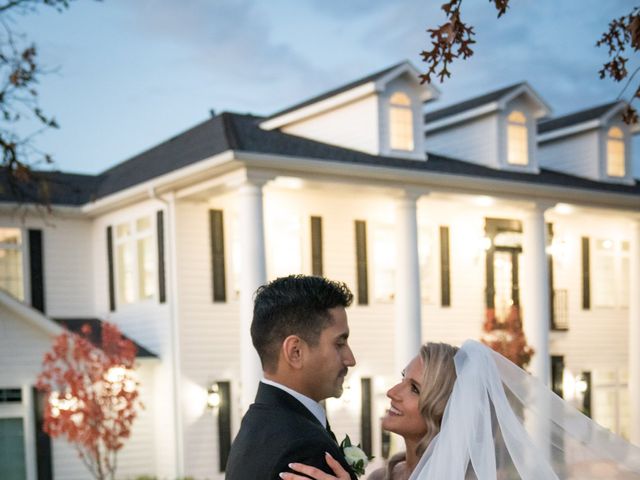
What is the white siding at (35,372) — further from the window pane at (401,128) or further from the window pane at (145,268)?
the window pane at (401,128)

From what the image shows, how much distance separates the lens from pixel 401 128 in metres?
18.7

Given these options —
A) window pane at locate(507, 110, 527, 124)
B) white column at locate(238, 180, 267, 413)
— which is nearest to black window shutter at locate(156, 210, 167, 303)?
white column at locate(238, 180, 267, 413)

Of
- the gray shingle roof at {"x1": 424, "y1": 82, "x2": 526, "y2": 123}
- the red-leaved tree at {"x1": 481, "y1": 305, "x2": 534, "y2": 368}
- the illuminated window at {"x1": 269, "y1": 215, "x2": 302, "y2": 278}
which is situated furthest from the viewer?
the gray shingle roof at {"x1": 424, "y1": 82, "x2": 526, "y2": 123}

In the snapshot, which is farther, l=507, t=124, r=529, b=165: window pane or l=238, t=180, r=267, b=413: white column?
l=507, t=124, r=529, b=165: window pane

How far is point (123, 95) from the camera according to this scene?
7488cm

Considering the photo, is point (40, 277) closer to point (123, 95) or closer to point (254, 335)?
point (254, 335)

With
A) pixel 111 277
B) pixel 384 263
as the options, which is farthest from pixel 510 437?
pixel 111 277

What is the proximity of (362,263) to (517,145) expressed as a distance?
5018 mm

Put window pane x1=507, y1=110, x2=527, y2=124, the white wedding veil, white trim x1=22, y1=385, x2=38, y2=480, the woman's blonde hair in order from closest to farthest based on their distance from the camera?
1. the white wedding veil
2. the woman's blonde hair
3. white trim x1=22, y1=385, x2=38, y2=480
4. window pane x1=507, y1=110, x2=527, y2=124

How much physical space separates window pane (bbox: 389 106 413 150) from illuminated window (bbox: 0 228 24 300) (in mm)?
8263

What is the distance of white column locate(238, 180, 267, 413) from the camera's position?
15477 millimetres

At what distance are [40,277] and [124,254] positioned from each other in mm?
1857

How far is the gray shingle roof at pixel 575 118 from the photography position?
23.5 meters

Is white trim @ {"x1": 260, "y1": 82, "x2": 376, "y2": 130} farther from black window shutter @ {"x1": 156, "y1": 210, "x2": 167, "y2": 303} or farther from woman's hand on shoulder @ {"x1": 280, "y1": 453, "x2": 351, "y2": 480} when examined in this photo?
woman's hand on shoulder @ {"x1": 280, "y1": 453, "x2": 351, "y2": 480}
